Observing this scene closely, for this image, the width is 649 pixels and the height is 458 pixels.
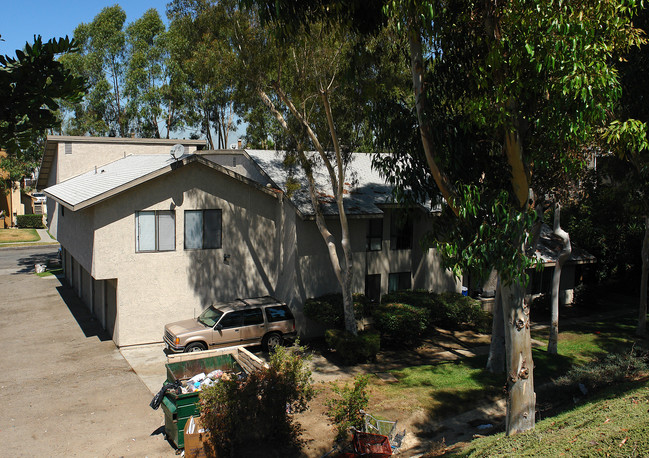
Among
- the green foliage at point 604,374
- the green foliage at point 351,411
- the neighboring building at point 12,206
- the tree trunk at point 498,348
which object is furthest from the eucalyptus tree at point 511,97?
the neighboring building at point 12,206

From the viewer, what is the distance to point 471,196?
33.4 feet

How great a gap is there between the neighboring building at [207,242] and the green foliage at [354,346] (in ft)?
8.31

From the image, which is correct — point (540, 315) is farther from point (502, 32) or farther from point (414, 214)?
point (502, 32)

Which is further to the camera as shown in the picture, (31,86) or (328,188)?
(328,188)

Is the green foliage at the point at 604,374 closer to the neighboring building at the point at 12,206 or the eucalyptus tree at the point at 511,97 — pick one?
the eucalyptus tree at the point at 511,97

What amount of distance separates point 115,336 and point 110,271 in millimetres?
2327

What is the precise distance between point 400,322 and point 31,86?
50.9ft

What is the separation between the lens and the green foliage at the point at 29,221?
51562 mm

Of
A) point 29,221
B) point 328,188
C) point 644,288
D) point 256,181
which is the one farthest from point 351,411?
point 29,221

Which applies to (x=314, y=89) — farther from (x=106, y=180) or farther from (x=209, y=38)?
(x=106, y=180)

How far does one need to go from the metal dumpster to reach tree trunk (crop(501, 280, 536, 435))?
5147 mm

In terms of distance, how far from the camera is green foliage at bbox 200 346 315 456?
9914 millimetres

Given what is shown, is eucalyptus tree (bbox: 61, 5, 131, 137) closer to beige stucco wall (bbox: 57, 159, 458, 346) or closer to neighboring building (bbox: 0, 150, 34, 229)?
neighboring building (bbox: 0, 150, 34, 229)

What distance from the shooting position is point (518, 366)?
10688mm
